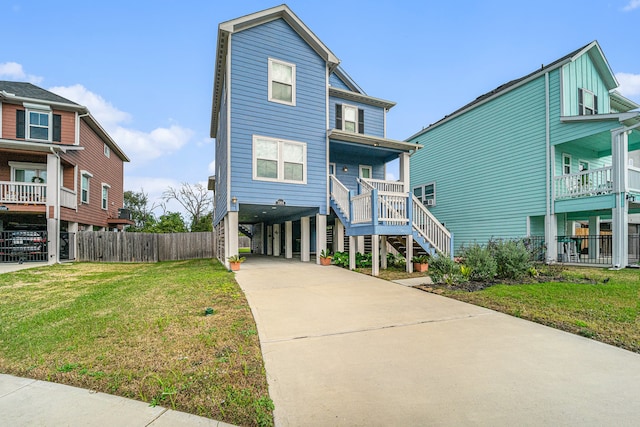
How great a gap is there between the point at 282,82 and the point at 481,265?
30.2 ft

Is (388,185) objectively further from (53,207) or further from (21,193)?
(21,193)

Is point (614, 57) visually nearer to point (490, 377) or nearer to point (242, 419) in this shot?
point (490, 377)

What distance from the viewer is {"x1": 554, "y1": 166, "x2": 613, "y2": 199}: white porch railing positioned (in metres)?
11.3

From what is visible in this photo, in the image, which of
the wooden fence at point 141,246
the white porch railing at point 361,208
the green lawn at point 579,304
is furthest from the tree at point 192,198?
the green lawn at point 579,304

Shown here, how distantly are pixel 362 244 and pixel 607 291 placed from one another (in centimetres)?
717

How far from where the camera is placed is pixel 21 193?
13531mm

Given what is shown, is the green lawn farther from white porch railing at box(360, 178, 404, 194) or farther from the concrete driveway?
white porch railing at box(360, 178, 404, 194)

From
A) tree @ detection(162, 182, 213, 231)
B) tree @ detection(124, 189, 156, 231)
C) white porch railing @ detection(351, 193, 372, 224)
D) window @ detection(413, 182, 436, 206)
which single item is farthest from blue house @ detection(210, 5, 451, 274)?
tree @ detection(124, 189, 156, 231)

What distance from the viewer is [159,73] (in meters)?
15.0

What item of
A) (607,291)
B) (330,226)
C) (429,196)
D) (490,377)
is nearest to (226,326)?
(490,377)

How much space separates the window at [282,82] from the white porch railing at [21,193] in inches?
433

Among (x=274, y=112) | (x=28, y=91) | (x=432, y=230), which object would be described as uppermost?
(x=28, y=91)

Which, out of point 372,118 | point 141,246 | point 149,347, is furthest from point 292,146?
point 141,246

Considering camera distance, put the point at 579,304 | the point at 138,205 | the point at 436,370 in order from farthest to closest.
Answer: the point at 138,205 < the point at 579,304 < the point at 436,370
